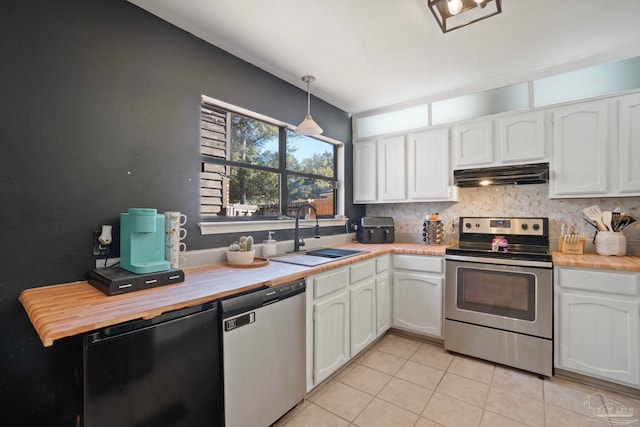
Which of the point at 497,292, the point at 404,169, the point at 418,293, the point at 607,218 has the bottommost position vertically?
the point at 418,293

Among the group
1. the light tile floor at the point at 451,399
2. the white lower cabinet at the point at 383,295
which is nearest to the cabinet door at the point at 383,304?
the white lower cabinet at the point at 383,295

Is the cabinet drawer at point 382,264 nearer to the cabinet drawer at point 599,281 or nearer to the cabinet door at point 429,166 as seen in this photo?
the cabinet door at point 429,166

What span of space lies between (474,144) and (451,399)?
→ 216cm

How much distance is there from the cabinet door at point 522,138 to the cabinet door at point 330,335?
1.93 meters

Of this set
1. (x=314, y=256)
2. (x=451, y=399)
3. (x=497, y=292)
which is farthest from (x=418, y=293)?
(x=314, y=256)

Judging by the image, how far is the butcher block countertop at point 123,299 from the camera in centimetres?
98

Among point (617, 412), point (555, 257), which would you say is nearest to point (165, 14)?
point (555, 257)

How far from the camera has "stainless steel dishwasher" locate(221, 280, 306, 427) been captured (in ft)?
4.59

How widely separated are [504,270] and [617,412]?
3.28ft

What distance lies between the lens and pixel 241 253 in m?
1.98

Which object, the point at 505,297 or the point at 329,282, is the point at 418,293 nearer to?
the point at 505,297

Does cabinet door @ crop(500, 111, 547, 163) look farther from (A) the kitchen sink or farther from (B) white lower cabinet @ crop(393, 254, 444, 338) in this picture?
(A) the kitchen sink

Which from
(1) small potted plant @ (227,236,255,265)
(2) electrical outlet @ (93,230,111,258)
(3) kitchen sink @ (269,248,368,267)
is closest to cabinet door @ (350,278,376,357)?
(3) kitchen sink @ (269,248,368,267)

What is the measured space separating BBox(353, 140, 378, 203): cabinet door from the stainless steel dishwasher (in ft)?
6.33
